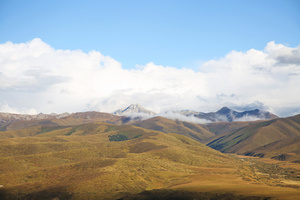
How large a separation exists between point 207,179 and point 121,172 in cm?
5150

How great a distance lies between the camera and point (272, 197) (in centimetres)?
10238

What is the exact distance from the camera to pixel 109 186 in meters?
158

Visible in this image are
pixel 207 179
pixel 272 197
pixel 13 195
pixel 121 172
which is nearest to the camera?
pixel 272 197

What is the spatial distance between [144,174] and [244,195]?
85.6 m

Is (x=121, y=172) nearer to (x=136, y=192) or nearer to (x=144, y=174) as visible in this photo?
(x=144, y=174)

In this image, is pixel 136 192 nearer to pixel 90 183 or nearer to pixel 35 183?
pixel 90 183

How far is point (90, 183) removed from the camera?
15962 centimetres

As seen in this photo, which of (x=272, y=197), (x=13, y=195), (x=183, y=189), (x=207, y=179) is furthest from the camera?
(x=207, y=179)

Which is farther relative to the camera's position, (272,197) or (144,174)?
(144,174)

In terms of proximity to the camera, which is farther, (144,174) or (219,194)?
(144,174)

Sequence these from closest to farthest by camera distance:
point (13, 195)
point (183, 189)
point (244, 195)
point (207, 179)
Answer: point (244, 195), point (183, 189), point (13, 195), point (207, 179)

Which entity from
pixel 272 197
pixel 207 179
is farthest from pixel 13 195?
pixel 272 197

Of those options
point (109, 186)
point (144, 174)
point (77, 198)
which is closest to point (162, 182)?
point (144, 174)

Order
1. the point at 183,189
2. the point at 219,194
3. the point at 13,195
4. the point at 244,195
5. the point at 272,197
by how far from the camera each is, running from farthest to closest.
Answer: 1. the point at 13,195
2. the point at 183,189
3. the point at 219,194
4. the point at 244,195
5. the point at 272,197
